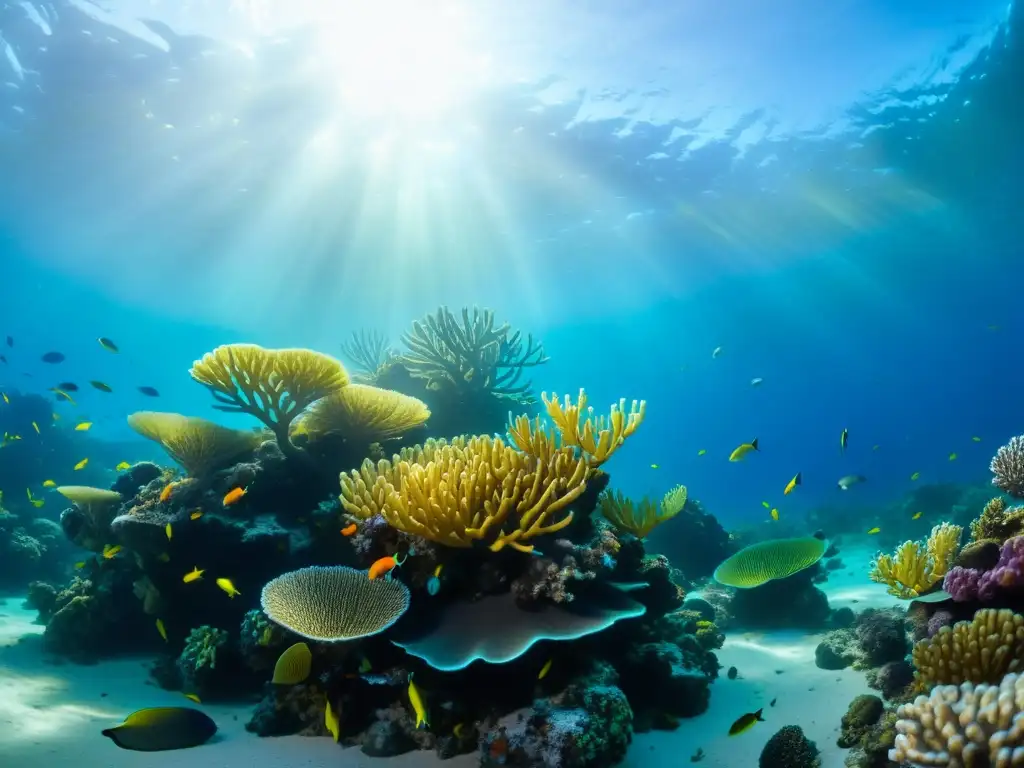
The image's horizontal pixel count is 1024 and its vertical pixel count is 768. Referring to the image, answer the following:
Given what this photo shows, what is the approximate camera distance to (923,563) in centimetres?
527

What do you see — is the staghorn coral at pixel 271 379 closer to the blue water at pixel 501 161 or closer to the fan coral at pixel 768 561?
the fan coral at pixel 768 561

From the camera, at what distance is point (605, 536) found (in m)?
4.88

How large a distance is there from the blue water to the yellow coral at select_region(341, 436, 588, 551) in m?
17.2

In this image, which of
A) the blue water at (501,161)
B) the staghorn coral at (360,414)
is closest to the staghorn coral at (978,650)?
the staghorn coral at (360,414)

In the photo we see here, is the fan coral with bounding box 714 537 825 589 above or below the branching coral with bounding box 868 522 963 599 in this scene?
above

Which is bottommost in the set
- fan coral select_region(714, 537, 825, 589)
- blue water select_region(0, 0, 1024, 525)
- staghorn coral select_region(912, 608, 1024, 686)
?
staghorn coral select_region(912, 608, 1024, 686)

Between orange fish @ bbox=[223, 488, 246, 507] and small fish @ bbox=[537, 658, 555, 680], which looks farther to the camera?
orange fish @ bbox=[223, 488, 246, 507]

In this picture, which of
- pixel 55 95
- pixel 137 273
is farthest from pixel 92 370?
pixel 55 95

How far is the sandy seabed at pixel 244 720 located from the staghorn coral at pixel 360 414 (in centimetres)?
313

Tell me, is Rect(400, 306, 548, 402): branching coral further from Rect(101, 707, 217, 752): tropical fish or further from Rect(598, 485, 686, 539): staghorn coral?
Rect(101, 707, 217, 752): tropical fish

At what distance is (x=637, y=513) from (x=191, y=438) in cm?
549

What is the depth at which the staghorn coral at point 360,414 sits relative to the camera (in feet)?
21.8

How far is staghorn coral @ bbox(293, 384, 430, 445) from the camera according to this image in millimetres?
6656

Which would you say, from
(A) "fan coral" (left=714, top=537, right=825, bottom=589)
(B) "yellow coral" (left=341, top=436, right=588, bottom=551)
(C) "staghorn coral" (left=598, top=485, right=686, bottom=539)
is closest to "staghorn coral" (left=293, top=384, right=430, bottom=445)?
(B) "yellow coral" (left=341, top=436, right=588, bottom=551)
